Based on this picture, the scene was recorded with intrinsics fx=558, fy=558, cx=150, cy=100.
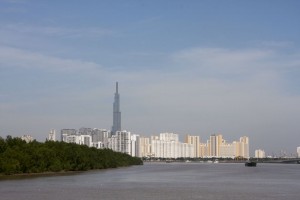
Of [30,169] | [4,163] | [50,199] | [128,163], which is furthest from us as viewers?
[128,163]

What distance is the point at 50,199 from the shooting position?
3075 centimetres

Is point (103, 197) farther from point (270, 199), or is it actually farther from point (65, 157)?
point (65, 157)

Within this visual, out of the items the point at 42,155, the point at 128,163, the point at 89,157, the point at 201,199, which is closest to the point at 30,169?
the point at 42,155

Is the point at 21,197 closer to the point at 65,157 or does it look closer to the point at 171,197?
the point at 171,197

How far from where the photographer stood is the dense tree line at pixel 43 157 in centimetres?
5944

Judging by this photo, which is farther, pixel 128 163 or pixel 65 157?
pixel 128 163

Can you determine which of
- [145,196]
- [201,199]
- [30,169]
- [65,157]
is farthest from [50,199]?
[65,157]

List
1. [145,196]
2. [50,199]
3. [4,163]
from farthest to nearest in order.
A: [4,163] → [145,196] → [50,199]

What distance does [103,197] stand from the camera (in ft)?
107

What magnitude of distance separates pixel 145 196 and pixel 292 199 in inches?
334

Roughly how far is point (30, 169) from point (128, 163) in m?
68.1

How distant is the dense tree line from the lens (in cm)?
5944

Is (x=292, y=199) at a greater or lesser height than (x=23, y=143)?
lesser

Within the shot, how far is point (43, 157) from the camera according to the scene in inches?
2665
